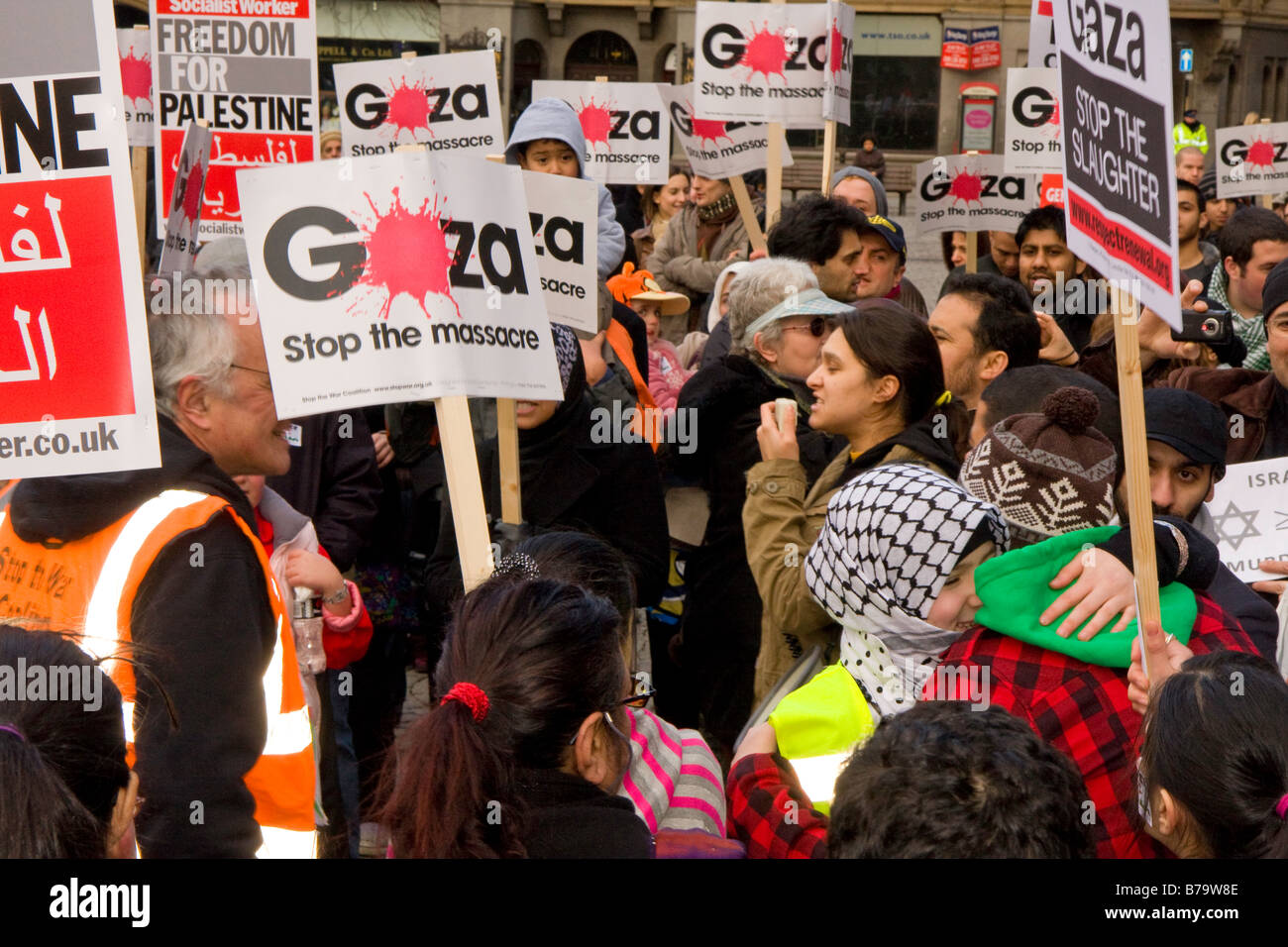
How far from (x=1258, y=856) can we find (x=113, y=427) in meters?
1.76

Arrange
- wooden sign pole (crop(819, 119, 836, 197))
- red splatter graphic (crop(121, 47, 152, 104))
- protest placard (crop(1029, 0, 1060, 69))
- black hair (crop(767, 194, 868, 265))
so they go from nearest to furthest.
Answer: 1. black hair (crop(767, 194, 868, 265))
2. red splatter graphic (crop(121, 47, 152, 104))
3. wooden sign pole (crop(819, 119, 836, 197))
4. protest placard (crop(1029, 0, 1060, 69))

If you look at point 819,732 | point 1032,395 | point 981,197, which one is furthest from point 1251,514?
point 981,197

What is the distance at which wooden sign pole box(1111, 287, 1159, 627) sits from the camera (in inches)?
89.0

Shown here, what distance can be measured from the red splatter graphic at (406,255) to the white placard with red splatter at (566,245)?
97 cm

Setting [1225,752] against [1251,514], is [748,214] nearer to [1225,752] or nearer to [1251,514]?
[1251,514]

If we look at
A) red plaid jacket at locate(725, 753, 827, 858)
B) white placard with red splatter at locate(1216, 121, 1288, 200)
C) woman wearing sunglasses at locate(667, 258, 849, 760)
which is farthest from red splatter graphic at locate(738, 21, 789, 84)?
red plaid jacket at locate(725, 753, 827, 858)

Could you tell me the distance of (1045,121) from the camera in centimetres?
727

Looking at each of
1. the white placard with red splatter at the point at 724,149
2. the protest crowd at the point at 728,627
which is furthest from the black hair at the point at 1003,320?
the white placard with red splatter at the point at 724,149

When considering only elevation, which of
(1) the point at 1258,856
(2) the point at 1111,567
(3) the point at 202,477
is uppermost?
(3) the point at 202,477

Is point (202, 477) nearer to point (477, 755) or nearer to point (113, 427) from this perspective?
point (113, 427)

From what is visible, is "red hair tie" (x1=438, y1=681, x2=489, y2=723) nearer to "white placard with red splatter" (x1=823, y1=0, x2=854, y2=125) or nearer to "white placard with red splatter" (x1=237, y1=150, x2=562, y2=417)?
"white placard with red splatter" (x1=237, y1=150, x2=562, y2=417)

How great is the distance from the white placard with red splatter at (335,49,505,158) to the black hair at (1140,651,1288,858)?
5157 millimetres

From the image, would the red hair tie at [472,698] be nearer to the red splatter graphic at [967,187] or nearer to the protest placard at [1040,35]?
the red splatter graphic at [967,187]
